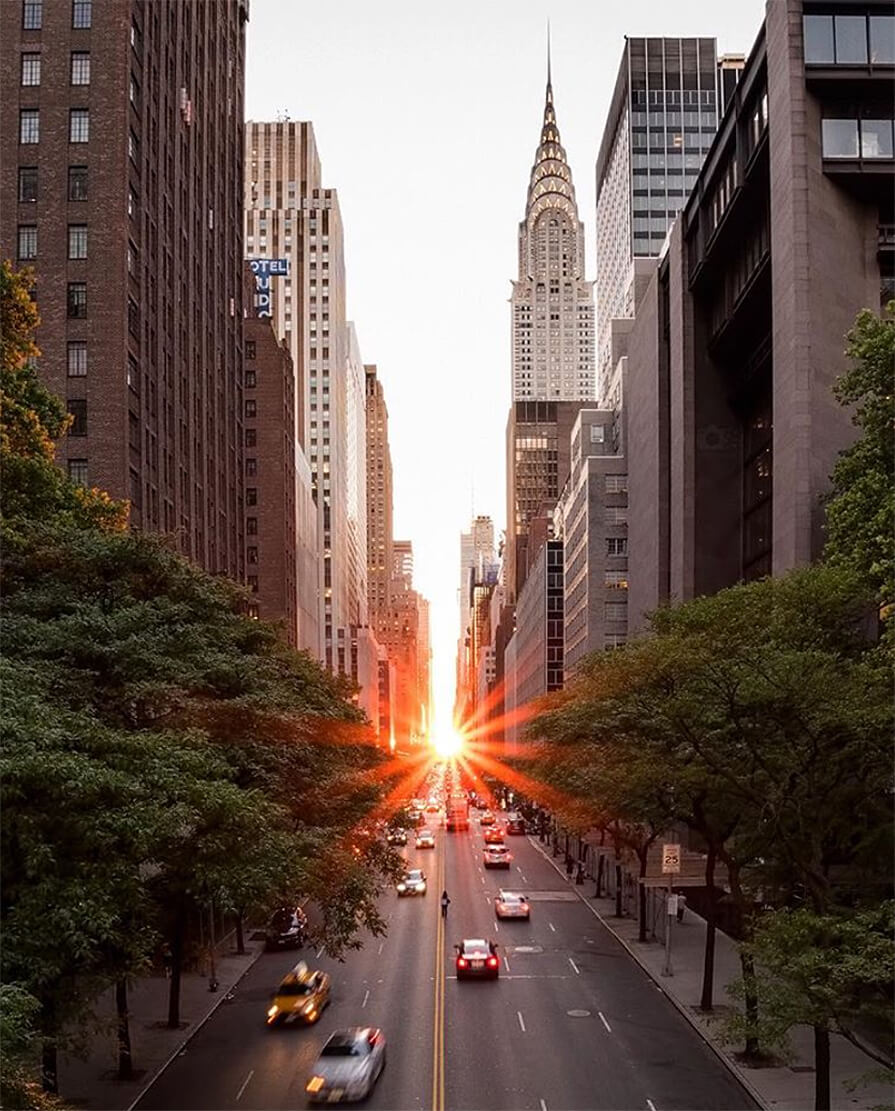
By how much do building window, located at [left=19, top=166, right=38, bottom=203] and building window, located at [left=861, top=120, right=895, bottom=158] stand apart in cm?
4043

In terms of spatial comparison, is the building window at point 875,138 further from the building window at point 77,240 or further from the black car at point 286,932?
the black car at point 286,932

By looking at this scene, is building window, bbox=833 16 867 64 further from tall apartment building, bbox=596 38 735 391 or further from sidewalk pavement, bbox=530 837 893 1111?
tall apartment building, bbox=596 38 735 391

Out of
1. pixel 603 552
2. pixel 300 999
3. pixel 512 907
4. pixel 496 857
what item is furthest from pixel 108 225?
pixel 603 552

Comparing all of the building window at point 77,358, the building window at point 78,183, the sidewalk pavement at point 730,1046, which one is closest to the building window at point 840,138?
the sidewalk pavement at point 730,1046

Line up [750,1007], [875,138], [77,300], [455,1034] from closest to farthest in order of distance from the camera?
[750,1007] < [455,1034] < [875,138] < [77,300]

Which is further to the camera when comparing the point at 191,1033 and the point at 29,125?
the point at 29,125

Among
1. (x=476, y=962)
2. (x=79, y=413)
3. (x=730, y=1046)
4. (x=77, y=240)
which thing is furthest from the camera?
(x=77, y=240)

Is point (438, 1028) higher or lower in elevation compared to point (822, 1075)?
lower

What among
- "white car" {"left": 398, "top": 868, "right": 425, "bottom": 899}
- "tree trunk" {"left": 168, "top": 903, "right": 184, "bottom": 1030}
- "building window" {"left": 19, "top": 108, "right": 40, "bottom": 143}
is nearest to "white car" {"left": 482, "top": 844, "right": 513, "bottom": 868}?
"white car" {"left": 398, "top": 868, "right": 425, "bottom": 899}

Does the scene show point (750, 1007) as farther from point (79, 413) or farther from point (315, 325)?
point (315, 325)

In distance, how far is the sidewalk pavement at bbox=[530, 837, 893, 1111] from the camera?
1048 inches

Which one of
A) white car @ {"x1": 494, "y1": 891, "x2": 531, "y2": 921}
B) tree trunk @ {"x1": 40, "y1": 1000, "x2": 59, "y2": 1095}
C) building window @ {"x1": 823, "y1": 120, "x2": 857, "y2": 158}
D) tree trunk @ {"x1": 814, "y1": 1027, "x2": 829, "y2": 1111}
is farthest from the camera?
white car @ {"x1": 494, "y1": 891, "x2": 531, "y2": 921}

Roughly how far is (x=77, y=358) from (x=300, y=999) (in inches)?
1472

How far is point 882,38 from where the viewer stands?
47875 millimetres
